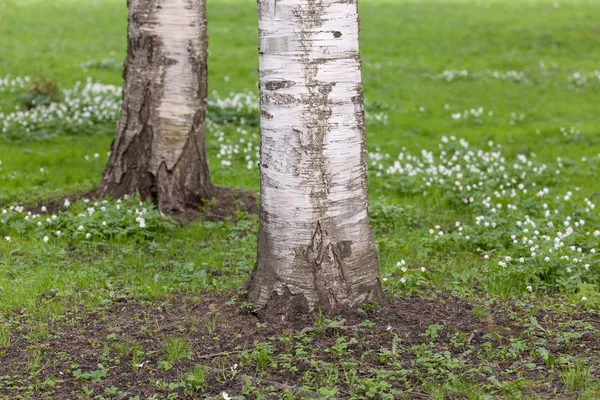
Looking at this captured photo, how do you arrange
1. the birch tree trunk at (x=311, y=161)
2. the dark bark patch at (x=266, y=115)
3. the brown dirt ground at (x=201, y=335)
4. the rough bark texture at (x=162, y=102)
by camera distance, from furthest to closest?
the rough bark texture at (x=162, y=102) → the dark bark patch at (x=266, y=115) → the birch tree trunk at (x=311, y=161) → the brown dirt ground at (x=201, y=335)

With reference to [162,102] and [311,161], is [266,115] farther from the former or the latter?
[162,102]

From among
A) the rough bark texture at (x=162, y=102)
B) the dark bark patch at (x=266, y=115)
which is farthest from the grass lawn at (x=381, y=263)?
the dark bark patch at (x=266, y=115)

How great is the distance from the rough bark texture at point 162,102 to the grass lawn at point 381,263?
43 centimetres

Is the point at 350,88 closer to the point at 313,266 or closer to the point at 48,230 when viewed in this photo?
the point at 313,266

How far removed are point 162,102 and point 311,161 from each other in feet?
10.7

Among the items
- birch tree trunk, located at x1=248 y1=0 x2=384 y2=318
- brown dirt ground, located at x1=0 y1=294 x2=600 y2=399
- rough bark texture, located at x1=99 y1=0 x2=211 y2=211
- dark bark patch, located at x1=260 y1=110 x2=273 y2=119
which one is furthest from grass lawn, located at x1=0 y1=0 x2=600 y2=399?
dark bark patch, located at x1=260 y1=110 x2=273 y2=119

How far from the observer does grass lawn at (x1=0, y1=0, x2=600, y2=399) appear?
4281 mm

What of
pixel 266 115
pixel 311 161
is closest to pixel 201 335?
pixel 311 161

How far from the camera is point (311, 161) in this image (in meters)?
4.79

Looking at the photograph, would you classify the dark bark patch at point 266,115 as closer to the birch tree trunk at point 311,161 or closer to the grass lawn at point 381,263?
the birch tree trunk at point 311,161

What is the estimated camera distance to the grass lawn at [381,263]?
14.0ft

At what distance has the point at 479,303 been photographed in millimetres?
5527

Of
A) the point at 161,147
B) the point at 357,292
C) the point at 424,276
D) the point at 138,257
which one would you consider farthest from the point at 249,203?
the point at 357,292

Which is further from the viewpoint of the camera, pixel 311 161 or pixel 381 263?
pixel 381 263
